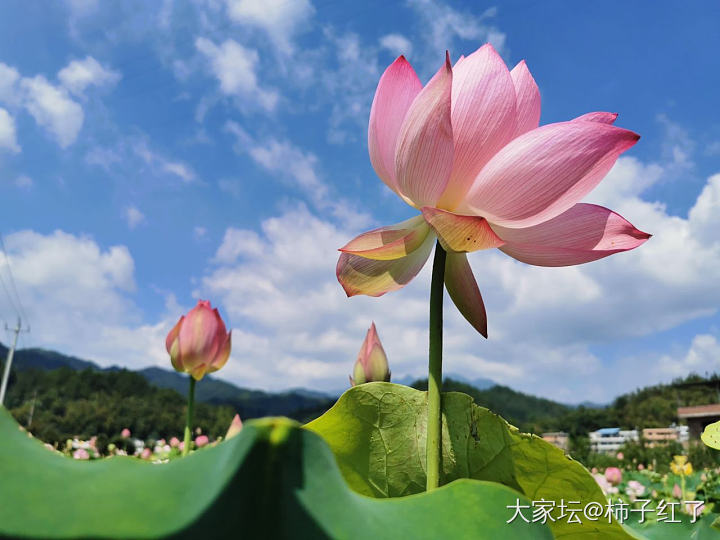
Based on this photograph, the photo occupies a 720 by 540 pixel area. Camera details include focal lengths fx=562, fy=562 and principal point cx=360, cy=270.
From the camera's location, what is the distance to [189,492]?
18 centimetres

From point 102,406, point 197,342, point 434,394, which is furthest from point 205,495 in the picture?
point 102,406

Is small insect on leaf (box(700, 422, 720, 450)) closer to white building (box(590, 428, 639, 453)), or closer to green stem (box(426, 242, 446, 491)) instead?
green stem (box(426, 242, 446, 491))

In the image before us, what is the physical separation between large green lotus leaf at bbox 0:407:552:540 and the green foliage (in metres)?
18.2

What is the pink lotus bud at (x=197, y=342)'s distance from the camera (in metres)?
1.52

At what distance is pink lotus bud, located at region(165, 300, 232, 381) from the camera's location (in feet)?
4.99

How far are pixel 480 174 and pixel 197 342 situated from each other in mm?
1249

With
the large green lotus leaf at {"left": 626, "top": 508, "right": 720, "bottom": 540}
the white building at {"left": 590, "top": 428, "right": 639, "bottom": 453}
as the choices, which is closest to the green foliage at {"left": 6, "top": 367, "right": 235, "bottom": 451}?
the white building at {"left": 590, "top": 428, "right": 639, "bottom": 453}

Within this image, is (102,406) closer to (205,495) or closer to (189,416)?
(189,416)

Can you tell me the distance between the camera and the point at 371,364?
1.45 metres

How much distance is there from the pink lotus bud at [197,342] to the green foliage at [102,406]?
55.2ft

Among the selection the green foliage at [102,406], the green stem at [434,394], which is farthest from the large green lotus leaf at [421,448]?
the green foliage at [102,406]

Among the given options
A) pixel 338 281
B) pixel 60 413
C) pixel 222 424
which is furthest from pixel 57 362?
pixel 338 281

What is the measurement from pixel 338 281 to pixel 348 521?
0.35 metres

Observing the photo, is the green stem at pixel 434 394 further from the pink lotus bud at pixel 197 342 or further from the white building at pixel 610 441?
the white building at pixel 610 441
